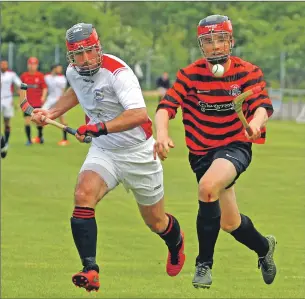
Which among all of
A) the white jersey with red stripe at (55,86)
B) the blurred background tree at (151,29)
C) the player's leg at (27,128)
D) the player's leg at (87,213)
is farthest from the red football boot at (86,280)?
the blurred background tree at (151,29)

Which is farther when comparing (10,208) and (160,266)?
(10,208)

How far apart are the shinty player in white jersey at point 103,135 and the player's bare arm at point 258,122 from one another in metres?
1.00

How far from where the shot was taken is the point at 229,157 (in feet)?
32.2

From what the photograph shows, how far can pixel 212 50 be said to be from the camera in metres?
9.62

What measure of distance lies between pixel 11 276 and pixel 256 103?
17.1 feet

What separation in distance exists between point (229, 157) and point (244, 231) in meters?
1.22

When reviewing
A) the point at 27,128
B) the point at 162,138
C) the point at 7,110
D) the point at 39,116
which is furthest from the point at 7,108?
the point at 162,138

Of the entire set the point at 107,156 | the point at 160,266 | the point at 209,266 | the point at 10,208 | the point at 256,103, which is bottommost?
the point at 10,208

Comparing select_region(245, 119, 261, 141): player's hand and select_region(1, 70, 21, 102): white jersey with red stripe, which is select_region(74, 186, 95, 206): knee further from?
select_region(1, 70, 21, 102): white jersey with red stripe

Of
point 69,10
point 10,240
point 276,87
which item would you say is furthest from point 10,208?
point 69,10

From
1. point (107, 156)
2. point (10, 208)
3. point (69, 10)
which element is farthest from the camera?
point (69, 10)

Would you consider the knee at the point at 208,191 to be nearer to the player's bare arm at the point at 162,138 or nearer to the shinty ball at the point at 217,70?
the player's bare arm at the point at 162,138

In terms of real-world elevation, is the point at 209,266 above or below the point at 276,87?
above

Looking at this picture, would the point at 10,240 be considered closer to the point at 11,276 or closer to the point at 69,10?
the point at 11,276
